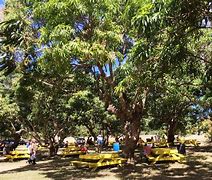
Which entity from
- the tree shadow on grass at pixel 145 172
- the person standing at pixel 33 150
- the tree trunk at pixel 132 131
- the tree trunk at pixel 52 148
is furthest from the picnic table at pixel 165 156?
the tree trunk at pixel 52 148

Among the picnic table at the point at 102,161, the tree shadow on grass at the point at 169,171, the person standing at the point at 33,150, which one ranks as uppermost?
the person standing at the point at 33,150

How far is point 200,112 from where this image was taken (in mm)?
35062

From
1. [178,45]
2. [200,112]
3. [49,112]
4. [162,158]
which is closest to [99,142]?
[49,112]

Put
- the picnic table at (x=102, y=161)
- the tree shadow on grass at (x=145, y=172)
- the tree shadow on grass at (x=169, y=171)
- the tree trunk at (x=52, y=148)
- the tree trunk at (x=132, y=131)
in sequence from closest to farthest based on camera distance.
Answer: the tree shadow on grass at (x=169, y=171), the tree shadow on grass at (x=145, y=172), the picnic table at (x=102, y=161), the tree trunk at (x=132, y=131), the tree trunk at (x=52, y=148)

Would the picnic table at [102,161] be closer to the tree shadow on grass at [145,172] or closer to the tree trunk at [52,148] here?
the tree shadow on grass at [145,172]

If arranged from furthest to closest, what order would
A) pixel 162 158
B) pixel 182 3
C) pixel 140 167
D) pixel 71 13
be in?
pixel 162 158
pixel 140 167
pixel 71 13
pixel 182 3

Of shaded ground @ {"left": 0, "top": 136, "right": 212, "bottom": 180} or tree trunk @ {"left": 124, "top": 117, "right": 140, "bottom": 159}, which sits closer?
shaded ground @ {"left": 0, "top": 136, "right": 212, "bottom": 180}

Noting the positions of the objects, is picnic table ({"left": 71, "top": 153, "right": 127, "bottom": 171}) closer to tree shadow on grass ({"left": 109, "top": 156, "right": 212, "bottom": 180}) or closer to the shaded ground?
the shaded ground

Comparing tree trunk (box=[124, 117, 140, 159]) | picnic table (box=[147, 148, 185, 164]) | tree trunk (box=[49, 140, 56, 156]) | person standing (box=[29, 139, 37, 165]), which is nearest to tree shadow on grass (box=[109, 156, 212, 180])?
picnic table (box=[147, 148, 185, 164])

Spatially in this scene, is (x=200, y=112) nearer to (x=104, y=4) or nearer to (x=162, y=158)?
(x=162, y=158)

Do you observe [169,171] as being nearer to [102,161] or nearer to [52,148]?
[102,161]

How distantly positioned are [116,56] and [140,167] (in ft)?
19.3

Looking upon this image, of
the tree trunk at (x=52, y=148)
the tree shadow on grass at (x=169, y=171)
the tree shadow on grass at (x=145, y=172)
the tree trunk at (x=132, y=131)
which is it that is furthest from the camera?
the tree trunk at (x=52, y=148)

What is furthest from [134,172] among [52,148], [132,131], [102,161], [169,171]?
[52,148]
